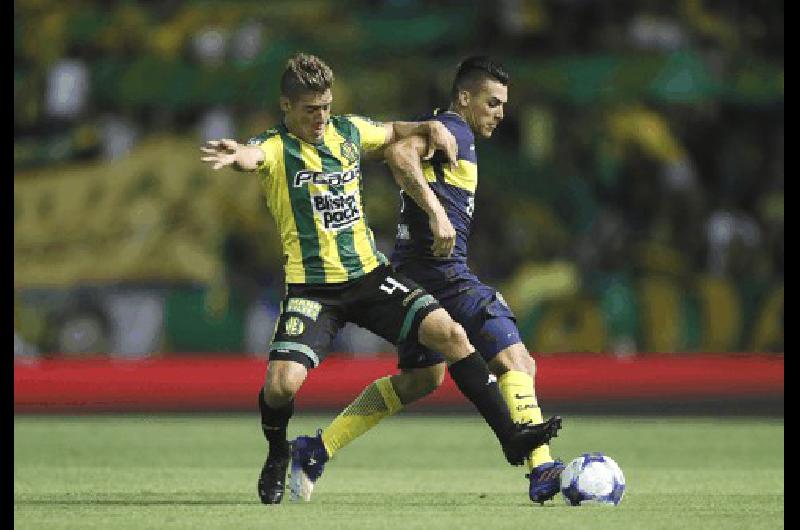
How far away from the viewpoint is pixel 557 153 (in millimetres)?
19203

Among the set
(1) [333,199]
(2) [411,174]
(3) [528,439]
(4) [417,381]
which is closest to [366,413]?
(4) [417,381]

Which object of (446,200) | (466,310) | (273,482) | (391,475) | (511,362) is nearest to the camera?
(273,482)

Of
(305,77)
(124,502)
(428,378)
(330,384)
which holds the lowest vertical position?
(330,384)

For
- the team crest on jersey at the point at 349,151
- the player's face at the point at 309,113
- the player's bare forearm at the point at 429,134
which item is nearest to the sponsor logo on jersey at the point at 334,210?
the team crest on jersey at the point at 349,151

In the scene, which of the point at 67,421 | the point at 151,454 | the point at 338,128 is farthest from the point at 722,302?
the point at 338,128

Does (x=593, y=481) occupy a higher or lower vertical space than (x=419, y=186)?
lower

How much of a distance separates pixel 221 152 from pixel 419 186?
985mm

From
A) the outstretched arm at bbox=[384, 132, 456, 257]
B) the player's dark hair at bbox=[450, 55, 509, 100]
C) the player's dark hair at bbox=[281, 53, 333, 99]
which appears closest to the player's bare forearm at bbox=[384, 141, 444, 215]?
the outstretched arm at bbox=[384, 132, 456, 257]

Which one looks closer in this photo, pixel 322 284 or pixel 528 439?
pixel 528 439

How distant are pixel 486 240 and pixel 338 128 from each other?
10.2 metres

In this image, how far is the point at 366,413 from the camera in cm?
872

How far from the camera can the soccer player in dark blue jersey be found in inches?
324

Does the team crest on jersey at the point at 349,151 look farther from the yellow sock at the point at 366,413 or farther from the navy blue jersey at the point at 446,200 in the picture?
the yellow sock at the point at 366,413

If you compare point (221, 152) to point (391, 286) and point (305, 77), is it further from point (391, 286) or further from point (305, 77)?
point (391, 286)
